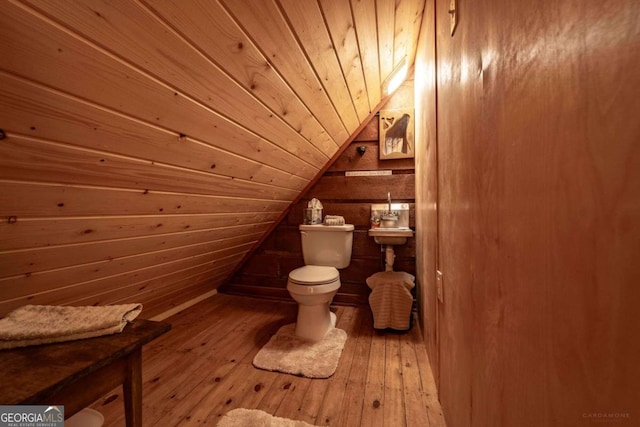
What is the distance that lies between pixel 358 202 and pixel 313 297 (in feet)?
3.37

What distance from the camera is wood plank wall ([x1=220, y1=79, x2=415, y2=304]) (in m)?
2.31

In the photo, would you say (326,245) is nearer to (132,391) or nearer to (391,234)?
(391,234)

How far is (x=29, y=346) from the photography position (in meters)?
0.75

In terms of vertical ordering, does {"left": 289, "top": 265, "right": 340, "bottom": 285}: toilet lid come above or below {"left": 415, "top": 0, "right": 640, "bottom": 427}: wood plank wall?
below

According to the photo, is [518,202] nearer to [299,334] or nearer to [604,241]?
[604,241]

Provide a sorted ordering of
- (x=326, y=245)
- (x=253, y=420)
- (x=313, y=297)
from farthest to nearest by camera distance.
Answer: (x=326, y=245)
(x=313, y=297)
(x=253, y=420)

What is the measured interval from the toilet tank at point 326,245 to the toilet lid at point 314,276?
224 millimetres

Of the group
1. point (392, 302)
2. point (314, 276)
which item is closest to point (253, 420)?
point (314, 276)

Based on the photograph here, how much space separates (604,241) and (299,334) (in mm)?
1845

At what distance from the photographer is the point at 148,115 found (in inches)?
34.0

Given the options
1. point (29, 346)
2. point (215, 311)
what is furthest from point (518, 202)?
point (215, 311)

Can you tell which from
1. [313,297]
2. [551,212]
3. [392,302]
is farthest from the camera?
[392,302]

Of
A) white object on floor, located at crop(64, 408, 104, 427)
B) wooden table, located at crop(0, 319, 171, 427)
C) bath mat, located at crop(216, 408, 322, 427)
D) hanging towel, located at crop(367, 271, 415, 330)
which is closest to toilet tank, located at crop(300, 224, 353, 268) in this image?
hanging towel, located at crop(367, 271, 415, 330)

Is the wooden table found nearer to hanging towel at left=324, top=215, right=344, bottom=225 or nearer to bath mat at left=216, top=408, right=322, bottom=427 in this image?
bath mat at left=216, top=408, right=322, bottom=427
